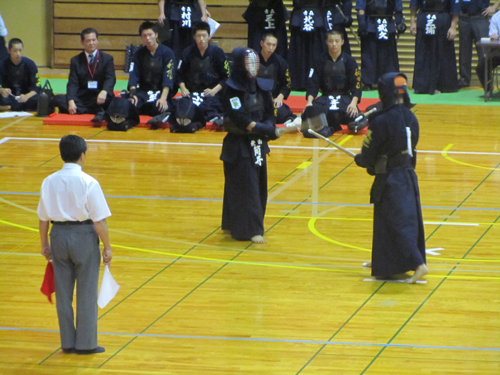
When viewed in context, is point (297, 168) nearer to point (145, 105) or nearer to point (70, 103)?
point (145, 105)

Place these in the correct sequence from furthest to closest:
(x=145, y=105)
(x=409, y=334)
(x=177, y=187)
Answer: (x=145, y=105) → (x=177, y=187) → (x=409, y=334)

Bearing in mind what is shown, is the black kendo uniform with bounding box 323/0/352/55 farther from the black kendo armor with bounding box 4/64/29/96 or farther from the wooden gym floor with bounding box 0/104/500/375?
the black kendo armor with bounding box 4/64/29/96

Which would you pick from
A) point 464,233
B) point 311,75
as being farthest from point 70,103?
point 464,233

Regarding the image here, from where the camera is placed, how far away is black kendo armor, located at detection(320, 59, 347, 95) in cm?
1265

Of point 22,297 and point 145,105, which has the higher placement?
point 145,105

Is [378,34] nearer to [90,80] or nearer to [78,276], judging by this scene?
[90,80]

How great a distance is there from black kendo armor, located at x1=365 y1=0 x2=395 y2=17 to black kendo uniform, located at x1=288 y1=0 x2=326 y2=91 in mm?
787

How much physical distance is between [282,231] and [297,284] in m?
1.51

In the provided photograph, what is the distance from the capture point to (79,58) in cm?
1366

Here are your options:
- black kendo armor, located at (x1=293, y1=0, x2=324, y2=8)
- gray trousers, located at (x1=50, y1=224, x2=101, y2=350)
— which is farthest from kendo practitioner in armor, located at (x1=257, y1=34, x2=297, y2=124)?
gray trousers, located at (x1=50, y1=224, x2=101, y2=350)

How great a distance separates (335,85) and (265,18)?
3.32 metres

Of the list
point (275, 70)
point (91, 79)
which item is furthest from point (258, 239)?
point (91, 79)

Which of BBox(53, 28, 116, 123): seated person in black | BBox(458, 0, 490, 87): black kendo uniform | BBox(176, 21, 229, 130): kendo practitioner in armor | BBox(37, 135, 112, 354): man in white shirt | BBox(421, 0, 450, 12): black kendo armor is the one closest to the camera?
BBox(37, 135, 112, 354): man in white shirt

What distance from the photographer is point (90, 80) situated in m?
13.7
